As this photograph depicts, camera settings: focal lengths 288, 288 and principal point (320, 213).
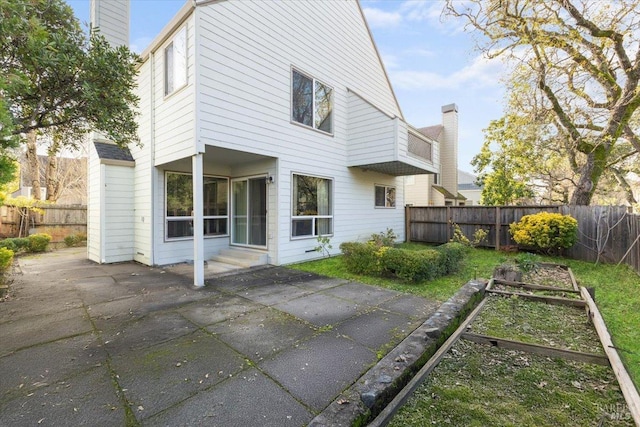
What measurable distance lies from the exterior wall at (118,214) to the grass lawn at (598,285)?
15.9 feet

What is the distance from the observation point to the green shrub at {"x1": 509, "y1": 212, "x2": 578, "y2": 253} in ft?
26.5

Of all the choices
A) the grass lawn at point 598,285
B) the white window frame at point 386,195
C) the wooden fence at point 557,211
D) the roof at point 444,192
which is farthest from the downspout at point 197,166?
the roof at point 444,192

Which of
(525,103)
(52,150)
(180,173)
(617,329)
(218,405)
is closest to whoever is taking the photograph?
(218,405)

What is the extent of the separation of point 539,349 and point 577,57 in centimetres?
1074

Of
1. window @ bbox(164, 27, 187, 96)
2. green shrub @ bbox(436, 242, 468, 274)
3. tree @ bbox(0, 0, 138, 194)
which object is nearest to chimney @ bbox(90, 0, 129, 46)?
window @ bbox(164, 27, 187, 96)

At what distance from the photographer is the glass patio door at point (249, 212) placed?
7934mm

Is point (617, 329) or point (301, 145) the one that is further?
point (301, 145)

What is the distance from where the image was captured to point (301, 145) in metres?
7.90

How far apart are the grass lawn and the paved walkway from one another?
2.52 feet

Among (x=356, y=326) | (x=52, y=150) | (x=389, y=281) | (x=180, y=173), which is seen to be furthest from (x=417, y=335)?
(x=52, y=150)

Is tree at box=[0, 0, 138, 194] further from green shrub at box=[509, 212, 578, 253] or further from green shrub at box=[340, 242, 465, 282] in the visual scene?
green shrub at box=[509, 212, 578, 253]

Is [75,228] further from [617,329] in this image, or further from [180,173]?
[617,329]

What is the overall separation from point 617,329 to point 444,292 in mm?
2210

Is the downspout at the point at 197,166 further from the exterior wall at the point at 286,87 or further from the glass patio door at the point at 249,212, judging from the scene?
the glass patio door at the point at 249,212
